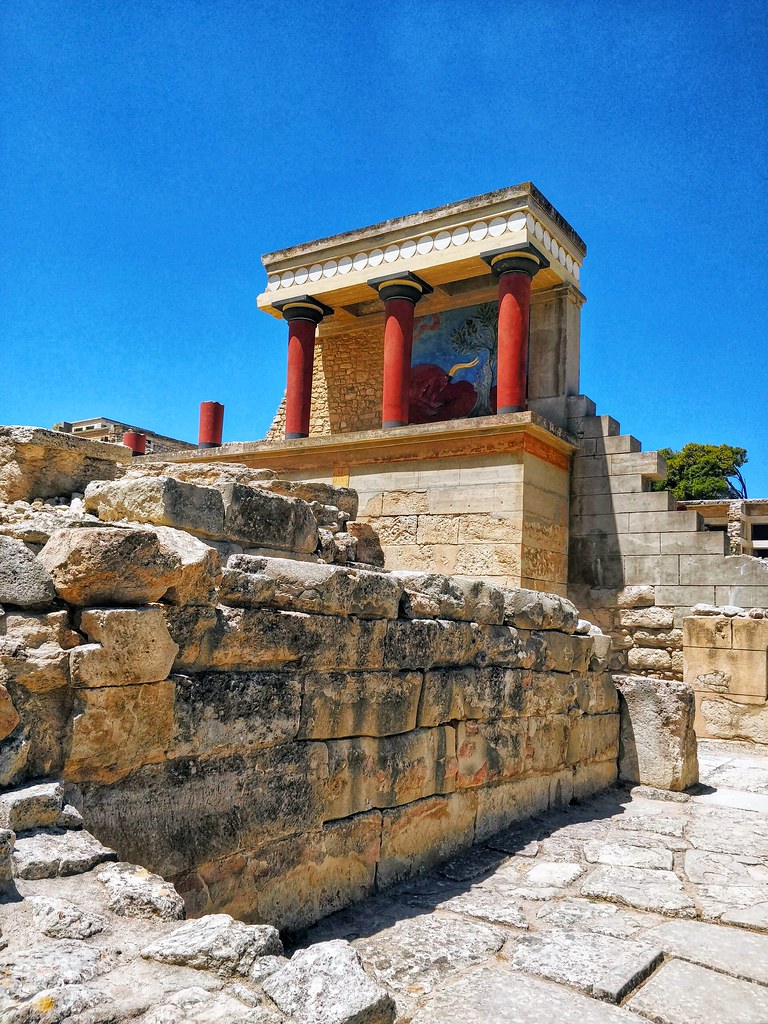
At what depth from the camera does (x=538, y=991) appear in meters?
2.63

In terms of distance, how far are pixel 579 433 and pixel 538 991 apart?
8.70 meters

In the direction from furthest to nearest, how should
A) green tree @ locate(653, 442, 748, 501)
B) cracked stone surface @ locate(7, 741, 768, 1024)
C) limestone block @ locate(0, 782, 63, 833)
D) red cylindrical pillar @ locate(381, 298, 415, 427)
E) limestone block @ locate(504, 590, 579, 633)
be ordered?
green tree @ locate(653, 442, 748, 501), red cylindrical pillar @ locate(381, 298, 415, 427), limestone block @ locate(504, 590, 579, 633), limestone block @ locate(0, 782, 63, 833), cracked stone surface @ locate(7, 741, 768, 1024)

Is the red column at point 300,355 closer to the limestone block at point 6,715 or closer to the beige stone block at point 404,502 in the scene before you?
the beige stone block at point 404,502

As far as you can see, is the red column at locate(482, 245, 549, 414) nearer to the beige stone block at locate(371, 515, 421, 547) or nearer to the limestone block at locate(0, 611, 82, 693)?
the beige stone block at locate(371, 515, 421, 547)

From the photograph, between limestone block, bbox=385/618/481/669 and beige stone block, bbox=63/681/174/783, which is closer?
beige stone block, bbox=63/681/174/783

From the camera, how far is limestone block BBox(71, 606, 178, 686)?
2.46 meters

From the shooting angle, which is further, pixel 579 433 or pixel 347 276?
pixel 347 276

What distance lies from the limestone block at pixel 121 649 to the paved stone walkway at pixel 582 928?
135cm

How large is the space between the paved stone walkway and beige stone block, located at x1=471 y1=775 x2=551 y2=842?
3.3 inches

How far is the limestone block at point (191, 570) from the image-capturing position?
9.02 feet

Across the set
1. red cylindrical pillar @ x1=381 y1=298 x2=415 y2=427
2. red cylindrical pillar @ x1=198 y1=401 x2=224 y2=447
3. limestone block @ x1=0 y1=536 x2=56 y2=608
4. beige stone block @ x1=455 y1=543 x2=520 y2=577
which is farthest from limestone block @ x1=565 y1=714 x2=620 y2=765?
red cylindrical pillar @ x1=198 y1=401 x2=224 y2=447

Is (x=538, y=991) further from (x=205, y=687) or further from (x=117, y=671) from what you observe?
(x=117, y=671)

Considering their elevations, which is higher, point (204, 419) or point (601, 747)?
point (204, 419)

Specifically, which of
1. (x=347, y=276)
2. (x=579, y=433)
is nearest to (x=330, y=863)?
(x=579, y=433)
